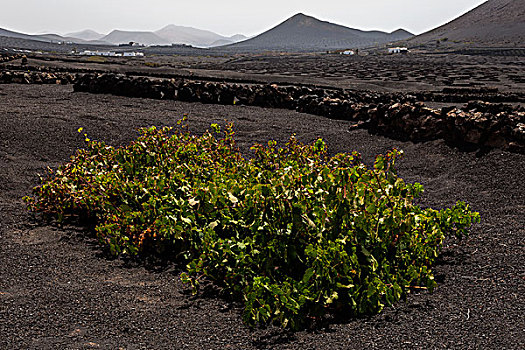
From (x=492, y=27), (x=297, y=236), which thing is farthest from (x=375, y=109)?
(x=492, y=27)

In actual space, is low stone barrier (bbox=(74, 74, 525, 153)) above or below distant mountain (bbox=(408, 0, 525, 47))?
below

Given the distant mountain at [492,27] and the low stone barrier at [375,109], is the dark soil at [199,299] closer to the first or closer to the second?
the low stone barrier at [375,109]

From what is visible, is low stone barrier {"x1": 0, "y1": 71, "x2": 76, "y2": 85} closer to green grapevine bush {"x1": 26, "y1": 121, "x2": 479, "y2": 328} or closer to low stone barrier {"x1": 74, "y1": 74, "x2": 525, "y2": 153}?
low stone barrier {"x1": 74, "y1": 74, "x2": 525, "y2": 153}

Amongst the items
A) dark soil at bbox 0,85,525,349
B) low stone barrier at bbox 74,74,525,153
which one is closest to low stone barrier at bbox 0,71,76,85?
low stone barrier at bbox 74,74,525,153

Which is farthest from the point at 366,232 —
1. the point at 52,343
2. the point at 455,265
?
the point at 52,343

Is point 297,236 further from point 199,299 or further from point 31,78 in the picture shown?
point 31,78

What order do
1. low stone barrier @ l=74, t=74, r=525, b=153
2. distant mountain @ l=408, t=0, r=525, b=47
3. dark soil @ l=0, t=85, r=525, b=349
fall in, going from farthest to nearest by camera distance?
distant mountain @ l=408, t=0, r=525, b=47 < low stone barrier @ l=74, t=74, r=525, b=153 < dark soil @ l=0, t=85, r=525, b=349

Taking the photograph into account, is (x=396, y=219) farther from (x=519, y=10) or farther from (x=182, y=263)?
(x=519, y=10)

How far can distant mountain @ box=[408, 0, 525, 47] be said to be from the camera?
378 ft

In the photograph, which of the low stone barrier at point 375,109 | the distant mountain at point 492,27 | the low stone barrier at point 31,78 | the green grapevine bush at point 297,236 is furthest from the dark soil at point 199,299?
the distant mountain at point 492,27

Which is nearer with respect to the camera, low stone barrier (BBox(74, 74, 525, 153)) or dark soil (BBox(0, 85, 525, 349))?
dark soil (BBox(0, 85, 525, 349))

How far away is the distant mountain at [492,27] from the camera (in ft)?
378

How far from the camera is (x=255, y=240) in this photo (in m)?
3.63

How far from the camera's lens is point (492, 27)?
144 metres
